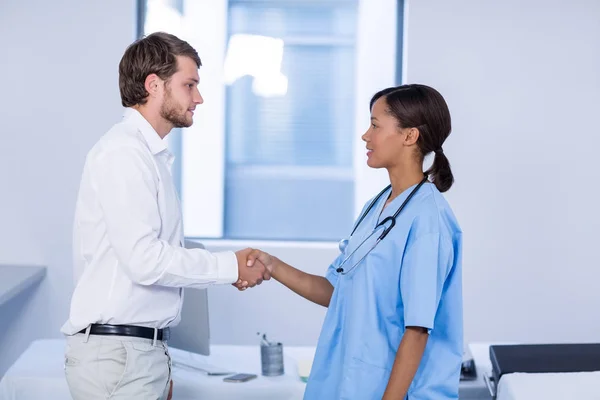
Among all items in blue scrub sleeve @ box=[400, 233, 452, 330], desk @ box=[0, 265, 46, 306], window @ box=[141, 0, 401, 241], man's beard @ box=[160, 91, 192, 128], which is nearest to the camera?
blue scrub sleeve @ box=[400, 233, 452, 330]

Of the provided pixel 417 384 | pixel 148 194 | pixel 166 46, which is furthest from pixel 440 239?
pixel 166 46

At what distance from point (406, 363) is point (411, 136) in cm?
52

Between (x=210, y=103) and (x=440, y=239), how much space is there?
2.78 m

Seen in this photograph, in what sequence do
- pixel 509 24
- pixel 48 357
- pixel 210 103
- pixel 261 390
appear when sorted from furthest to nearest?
pixel 210 103, pixel 509 24, pixel 48 357, pixel 261 390

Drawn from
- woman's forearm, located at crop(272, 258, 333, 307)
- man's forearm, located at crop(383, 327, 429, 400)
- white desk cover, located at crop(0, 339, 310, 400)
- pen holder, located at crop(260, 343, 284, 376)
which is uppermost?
woman's forearm, located at crop(272, 258, 333, 307)

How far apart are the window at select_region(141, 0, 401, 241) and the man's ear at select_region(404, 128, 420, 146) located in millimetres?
2413

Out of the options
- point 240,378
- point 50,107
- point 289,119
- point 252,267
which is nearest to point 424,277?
point 252,267

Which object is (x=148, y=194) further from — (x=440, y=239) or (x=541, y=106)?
(x=541, y=106)

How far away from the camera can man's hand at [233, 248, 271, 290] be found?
2039 millimetres

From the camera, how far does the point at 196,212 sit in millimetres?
4297

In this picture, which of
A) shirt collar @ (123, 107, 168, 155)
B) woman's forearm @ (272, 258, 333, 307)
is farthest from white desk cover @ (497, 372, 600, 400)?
shirt collar @ (123, 107, 168, 155)

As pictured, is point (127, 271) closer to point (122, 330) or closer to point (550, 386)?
point (122, 330)

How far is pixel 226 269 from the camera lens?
187 cm

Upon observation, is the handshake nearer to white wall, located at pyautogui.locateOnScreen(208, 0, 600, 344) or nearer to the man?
the man
